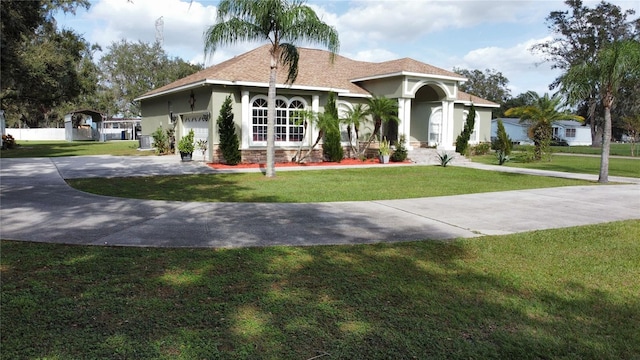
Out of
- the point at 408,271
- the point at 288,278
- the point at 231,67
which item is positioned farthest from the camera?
the point at 231,67

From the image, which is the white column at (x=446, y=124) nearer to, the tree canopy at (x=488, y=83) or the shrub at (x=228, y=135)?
the shrub at (x=228, y=135)

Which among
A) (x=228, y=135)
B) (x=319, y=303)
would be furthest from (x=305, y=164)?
(x=319, y=303)

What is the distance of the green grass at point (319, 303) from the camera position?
3387 mm

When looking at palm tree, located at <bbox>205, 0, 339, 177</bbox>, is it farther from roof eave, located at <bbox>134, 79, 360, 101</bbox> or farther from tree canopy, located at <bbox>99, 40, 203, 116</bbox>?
tree canopy, located at <bbox>99, 40, 203, 116</bbox>

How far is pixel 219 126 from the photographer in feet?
60.8

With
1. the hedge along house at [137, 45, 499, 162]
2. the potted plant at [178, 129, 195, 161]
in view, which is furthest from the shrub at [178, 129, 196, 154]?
the hedge along house at [137, 45, 499, 162]

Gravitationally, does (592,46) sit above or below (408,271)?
above

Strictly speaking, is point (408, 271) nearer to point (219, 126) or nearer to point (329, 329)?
point (329, 329)

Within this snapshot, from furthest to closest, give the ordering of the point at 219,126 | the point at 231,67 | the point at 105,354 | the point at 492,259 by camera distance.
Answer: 1. the point at 231,67
2. the point at 219,126
3. the point at 492,259
4. the point at 105,354

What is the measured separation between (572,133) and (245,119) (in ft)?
177

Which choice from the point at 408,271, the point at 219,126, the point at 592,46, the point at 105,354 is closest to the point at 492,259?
the point at 408,271

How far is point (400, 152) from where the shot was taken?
21.9 m

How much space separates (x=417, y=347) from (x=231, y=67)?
18.3 m

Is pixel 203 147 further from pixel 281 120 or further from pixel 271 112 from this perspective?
pixel 271 112
